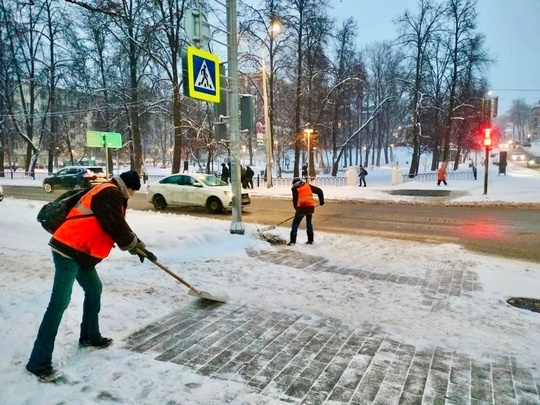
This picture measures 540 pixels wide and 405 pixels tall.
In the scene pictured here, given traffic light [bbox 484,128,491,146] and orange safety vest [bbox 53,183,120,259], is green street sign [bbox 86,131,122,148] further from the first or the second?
traffic light [bbox 484,128,491,146]

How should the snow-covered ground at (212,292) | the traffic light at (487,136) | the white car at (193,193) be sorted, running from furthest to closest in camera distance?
the traffic light at (487,136), the white car at (193,193), the snow-covered ground at (212,292)

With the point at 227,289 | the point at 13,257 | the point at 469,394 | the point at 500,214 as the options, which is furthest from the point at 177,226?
the point at 500,214

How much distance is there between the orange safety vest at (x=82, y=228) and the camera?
3027 millimetres

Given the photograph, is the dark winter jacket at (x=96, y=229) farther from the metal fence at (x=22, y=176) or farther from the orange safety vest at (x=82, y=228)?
the metal fence at (x=22, y=176)

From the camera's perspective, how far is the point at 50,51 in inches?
1372

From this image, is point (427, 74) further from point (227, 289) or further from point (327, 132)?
point (227, 289)

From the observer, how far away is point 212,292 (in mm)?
5004

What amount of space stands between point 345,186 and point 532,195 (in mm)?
10850

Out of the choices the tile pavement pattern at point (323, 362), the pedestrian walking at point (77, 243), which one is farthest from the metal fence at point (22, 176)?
the pedestrian walking at point (77, 243)

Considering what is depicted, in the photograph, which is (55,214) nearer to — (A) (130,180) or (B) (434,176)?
(A) (130,180)

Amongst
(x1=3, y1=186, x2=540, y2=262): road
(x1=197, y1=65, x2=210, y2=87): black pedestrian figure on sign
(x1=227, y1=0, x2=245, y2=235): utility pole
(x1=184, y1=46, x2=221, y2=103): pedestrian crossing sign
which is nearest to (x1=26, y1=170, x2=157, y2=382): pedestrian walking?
(x1=184, y1=46, x2=221, y2=103): pedestrian crossing sign

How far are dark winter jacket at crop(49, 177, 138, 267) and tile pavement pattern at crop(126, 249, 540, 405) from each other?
3.55 feet

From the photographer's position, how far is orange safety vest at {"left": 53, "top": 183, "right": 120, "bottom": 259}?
9.93 feet

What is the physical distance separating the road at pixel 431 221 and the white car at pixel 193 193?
46 cm
